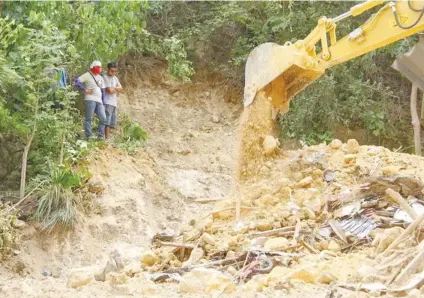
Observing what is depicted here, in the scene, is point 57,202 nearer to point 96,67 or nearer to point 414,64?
point 96,67

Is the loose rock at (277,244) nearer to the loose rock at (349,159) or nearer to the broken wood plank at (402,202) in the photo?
the broken wood plank at (402,202)

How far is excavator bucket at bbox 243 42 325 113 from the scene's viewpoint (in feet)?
21.9

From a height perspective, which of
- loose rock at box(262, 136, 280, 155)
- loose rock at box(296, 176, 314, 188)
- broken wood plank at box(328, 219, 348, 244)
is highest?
loose rock at box(262, 136, 280, 155)

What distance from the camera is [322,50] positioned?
671 centimetres

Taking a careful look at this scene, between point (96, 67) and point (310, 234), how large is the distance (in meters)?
4.66

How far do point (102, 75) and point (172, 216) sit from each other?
241 centimetres

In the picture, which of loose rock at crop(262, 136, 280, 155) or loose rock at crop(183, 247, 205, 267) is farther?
loose rock at crop(262, 136, 280, 155)


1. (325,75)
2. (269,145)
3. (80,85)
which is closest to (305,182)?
(269,145)

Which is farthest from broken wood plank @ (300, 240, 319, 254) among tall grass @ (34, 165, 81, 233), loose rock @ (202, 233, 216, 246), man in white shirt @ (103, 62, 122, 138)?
man in white shirt @ (103, 62, 122, 138)

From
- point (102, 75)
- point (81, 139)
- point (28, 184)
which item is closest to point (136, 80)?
point (102, 75)

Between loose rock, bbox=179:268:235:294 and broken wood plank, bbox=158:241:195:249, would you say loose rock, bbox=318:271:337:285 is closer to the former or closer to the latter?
loose rock, bbox=179:268:235:294

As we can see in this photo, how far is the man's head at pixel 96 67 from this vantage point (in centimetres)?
941

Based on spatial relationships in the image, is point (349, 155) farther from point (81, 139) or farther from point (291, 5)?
point (291, 5)

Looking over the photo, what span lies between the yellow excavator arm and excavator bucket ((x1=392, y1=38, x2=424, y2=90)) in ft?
0.51
